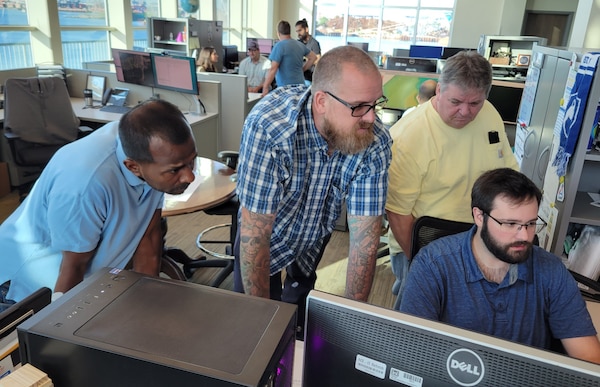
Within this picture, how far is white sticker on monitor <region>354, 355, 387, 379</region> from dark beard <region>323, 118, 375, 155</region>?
2.32 ft

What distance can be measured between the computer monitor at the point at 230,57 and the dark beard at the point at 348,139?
674 cm

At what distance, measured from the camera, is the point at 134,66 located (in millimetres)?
4297

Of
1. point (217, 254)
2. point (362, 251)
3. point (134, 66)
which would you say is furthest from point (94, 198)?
point (134, 66)

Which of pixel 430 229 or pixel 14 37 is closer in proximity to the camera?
pixel 430 229

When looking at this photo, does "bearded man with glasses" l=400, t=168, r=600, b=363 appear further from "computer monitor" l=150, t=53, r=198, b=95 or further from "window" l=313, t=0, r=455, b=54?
"window" l=313, t=0, r=455, b=54

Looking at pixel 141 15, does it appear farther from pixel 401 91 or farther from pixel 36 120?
pixel 401 91

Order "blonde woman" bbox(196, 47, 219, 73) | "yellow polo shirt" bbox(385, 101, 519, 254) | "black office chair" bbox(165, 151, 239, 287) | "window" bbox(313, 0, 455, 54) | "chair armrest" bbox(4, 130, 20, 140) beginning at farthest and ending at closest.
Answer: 1. "window" bbox(313, 0, 455, 54)
2. "blonde woman" bbox(196, 47, 219, 73)
3. "chair armrest" bbox(4, 130, 20, 140)
4. "black office chair" bbox(165, 151, 239, 287)
5. "yellow polo shirt" bbox(385, 101, 519, 254)

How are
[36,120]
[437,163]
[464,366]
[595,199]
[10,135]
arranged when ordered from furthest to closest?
[36,120] → [10,135] → [595,199] → [437,163] → [464,366]

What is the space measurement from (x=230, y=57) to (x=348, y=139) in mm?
6986

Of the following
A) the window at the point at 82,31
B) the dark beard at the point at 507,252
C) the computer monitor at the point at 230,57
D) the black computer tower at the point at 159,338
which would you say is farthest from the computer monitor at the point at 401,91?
the computer monitor at the point at 230,57

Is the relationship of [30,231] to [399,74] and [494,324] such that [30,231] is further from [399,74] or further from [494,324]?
[399,74]

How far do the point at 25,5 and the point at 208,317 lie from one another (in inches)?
228

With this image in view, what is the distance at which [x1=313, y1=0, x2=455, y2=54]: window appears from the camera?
34.7ft

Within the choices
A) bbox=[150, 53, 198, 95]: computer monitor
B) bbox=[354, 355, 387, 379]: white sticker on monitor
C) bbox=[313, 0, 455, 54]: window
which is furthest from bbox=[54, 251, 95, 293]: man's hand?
bbox=[313, 0, 455, 54]: window
